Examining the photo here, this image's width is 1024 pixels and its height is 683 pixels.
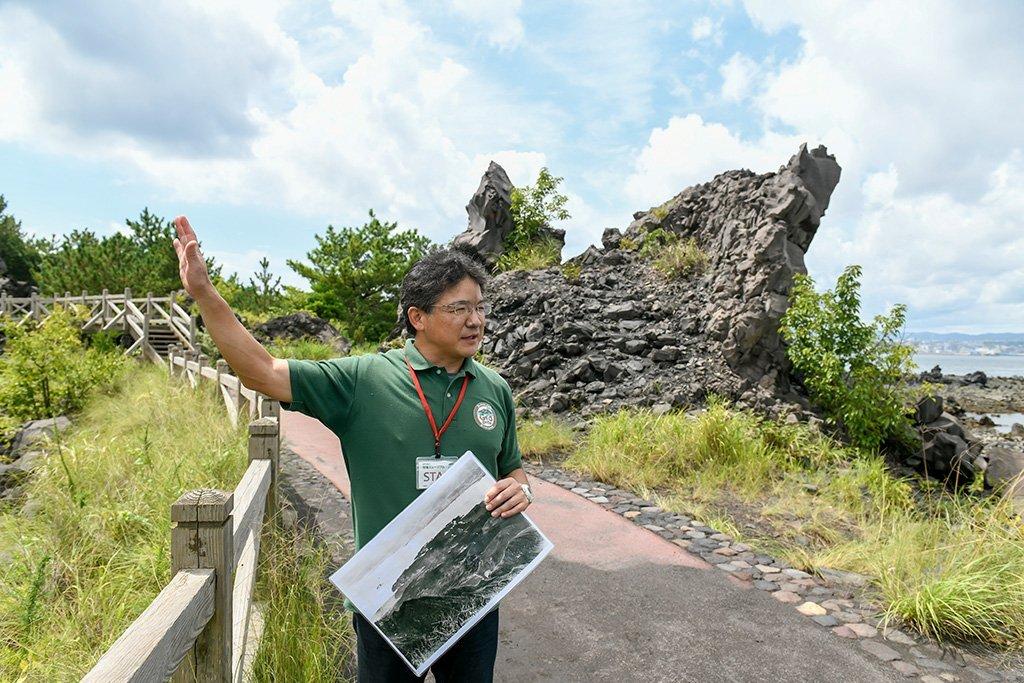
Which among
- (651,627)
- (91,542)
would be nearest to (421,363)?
(651,627)

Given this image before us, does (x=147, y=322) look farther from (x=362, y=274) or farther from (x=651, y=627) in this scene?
(x=651, y=627)

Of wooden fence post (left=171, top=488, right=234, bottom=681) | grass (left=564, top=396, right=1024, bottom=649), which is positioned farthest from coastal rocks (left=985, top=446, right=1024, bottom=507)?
wooden fence post (left=171, top=488, right=234, bottom=681)

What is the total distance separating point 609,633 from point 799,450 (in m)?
5.61

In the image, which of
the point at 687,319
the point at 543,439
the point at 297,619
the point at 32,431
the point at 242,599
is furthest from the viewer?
the point at 687,319

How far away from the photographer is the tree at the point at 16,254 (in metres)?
41.9

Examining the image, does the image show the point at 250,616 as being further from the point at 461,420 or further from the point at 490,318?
the point at 490,318

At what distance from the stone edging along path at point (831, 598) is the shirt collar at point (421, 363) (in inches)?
130

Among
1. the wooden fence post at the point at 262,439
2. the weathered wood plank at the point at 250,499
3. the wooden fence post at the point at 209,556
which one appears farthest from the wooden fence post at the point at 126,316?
the wooden fence post at the point at 209,556

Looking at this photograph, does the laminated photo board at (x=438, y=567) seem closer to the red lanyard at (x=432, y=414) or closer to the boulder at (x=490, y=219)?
the red lanyard at (x=432, y=414)

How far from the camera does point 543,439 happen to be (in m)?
8.91

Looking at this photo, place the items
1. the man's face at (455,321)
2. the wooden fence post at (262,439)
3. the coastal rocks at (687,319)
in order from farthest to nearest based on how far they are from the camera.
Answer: the coastal rocks at (687,319), the wooden fence post at (262,439), the man's face at (455,321)

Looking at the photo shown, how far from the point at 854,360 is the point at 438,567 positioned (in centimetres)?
1007

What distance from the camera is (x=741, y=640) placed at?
3.94 metres

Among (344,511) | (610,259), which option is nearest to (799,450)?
(344,511)
